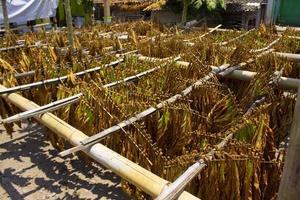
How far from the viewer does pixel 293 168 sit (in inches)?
52.9

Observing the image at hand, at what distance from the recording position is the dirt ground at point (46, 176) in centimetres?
406

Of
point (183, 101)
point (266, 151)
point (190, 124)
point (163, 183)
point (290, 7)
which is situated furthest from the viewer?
point (290, 7)

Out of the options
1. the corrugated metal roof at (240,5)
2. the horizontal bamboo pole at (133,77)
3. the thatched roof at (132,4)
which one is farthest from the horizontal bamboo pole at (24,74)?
the thatched roof at (132,4)

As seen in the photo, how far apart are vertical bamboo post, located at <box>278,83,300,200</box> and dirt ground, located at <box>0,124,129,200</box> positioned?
9.33ft

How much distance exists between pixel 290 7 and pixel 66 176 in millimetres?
18873

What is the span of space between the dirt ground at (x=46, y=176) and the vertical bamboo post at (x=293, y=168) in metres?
2.84

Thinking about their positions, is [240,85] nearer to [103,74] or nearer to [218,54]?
[218,54]

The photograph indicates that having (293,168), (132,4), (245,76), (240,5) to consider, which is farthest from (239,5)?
(293,168)

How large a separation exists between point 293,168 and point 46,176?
3.76 m

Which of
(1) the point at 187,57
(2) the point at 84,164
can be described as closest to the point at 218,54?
(1) the point at 187,57

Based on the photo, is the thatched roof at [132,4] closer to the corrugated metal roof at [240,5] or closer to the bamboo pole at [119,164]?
the corrugated metal roof at [240,5]

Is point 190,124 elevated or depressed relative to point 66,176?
elevated

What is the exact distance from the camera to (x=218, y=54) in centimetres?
489

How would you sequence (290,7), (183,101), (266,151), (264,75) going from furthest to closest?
(290,7), (264,75), (183,101), (266,151)
